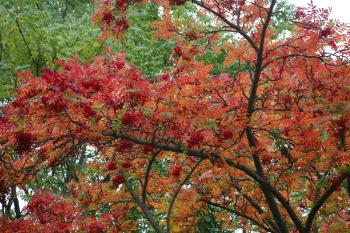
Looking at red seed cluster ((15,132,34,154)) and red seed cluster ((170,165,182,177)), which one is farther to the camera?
red seed cluster ((170,165,182,177))

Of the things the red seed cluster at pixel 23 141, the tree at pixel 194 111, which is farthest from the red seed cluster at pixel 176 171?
the red seed cluster at pixel 23 141

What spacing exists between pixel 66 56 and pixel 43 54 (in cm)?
46

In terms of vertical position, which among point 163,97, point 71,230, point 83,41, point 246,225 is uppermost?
point 83,41

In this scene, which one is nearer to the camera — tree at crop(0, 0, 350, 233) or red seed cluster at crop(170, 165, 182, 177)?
tree at crop(0, 0, 350, 233)

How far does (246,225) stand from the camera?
716cm

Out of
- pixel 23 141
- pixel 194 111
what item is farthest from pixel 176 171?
pixel 23 141

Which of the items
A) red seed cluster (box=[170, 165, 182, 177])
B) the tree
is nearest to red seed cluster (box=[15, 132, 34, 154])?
the tree

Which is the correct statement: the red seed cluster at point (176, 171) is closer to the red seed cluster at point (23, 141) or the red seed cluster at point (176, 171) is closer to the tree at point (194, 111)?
the tree at point (194, 111)

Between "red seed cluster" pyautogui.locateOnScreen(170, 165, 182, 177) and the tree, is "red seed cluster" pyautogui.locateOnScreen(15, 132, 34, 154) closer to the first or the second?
the tree

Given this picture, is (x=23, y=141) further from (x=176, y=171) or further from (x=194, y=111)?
(x=176, y=171)

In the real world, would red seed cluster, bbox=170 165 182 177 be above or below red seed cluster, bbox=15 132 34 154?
above

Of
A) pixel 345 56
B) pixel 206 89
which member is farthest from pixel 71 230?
pixel 345 56

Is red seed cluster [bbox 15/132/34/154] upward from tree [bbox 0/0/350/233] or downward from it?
downward

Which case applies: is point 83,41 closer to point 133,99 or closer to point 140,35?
point 140,35
